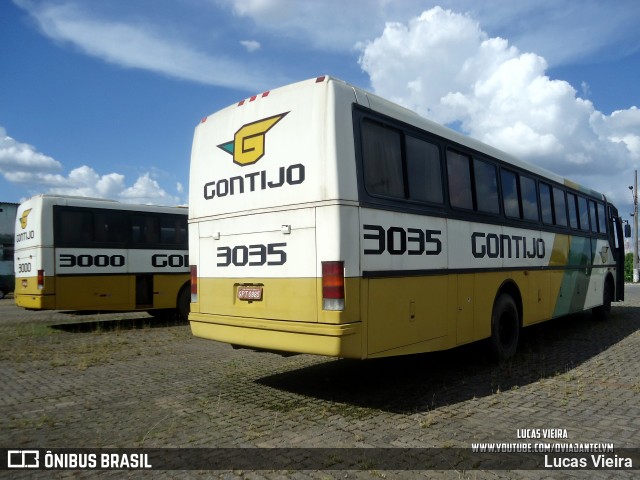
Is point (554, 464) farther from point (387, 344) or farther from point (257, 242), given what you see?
point (257, 242)

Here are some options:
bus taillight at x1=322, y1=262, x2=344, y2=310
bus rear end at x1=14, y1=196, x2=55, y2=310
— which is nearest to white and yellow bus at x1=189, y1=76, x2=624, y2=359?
bus taillight at x1=322, y1=262, x2=344, y2=310

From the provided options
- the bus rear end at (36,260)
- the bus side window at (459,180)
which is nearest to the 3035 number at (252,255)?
the bus side window at (459,180)

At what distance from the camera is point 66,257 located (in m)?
11.6

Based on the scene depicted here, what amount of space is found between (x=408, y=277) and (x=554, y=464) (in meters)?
2.24

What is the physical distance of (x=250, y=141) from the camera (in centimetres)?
580

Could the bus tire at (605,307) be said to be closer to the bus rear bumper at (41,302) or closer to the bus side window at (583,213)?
the bus side window at (583,213)

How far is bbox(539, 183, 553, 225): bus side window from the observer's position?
29.6 feet

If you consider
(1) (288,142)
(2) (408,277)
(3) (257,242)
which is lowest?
(2) (408,277)

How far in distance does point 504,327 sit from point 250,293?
4064mm

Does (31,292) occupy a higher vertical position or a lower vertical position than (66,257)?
lower

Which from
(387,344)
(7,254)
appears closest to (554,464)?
(387,344)

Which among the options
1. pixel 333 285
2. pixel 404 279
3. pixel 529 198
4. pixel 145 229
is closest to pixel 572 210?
pixel 529 198

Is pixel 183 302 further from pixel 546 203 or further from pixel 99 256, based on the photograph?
pixel 546 203

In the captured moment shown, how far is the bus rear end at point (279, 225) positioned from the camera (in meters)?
4.89
